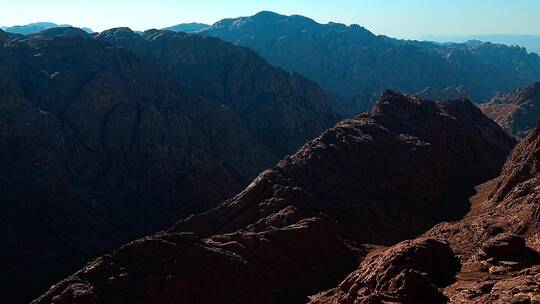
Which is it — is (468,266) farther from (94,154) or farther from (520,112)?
(520,112)

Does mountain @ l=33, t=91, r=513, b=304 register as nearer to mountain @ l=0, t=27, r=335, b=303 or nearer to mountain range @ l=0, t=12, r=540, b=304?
mountain range @ l=0, t=12, r=540, b=304

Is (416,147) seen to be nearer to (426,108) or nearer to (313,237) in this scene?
(426,108)

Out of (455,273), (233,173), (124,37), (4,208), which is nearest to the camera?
(455,273)

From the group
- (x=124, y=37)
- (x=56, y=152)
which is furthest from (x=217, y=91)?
(x=56, y=152)

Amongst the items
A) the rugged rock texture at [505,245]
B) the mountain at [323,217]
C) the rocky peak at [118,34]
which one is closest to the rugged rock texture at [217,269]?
the mountain at [323,217]

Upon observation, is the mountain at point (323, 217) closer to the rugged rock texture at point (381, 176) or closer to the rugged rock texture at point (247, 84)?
the rugged rock texture at point (381, 176)

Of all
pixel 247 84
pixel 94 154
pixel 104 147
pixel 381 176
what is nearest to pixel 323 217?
pixel 381 176
